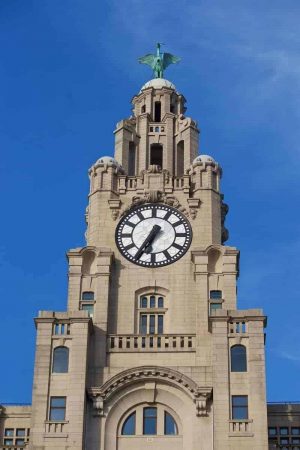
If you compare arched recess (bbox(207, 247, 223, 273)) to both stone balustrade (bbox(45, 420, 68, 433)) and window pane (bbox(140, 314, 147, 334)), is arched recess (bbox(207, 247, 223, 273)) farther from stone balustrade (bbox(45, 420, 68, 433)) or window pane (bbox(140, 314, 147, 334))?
stone balustrade (bbox(45, 420, 68, 433))

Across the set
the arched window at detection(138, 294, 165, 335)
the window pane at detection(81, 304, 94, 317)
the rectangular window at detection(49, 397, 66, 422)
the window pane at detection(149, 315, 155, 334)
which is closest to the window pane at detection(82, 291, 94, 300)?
the window pane at detection(81, 304, 94, 317)

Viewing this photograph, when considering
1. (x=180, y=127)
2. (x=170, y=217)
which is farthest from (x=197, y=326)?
(x=180, y=127)

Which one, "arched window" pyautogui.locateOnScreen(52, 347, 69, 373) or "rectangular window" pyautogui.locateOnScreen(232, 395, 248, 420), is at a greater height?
"arched window" pyautogui.locateOnScreen(52, 347, 69, 373)

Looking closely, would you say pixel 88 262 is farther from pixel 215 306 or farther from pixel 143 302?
pixel 215 306

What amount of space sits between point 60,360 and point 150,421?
16.7ft

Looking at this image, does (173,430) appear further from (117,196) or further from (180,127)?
(180,127)

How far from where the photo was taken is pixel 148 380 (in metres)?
57.1

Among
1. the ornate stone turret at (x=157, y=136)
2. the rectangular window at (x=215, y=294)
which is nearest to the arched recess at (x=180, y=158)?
the ornate stone turret at (x=157, y=136)

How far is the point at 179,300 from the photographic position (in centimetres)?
6062

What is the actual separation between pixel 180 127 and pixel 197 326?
14481 millimetres

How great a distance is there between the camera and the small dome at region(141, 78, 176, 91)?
235 ft

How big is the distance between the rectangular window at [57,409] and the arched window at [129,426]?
2988 millimetres

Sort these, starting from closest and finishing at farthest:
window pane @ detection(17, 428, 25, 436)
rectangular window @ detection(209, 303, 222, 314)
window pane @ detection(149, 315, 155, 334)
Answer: window pane @ detection(17, 428, 25, 436), rectangular window @ detection(209, 303, 222, 314), window pane @ detection(149, 315, 155, 334)

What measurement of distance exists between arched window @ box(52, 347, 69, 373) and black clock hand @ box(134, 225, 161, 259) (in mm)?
7293
